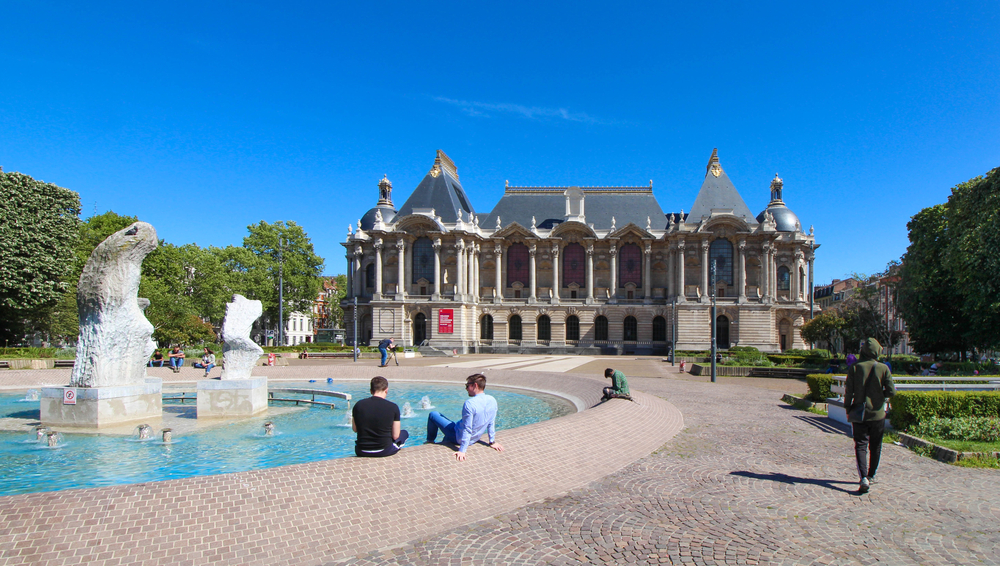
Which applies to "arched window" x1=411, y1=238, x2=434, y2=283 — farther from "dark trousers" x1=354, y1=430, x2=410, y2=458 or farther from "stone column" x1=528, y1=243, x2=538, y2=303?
"dark trousers" x1=354, y1=430, x2=410, y2=458

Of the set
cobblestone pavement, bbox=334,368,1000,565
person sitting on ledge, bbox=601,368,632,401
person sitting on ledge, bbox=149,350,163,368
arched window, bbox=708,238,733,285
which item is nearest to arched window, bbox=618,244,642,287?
arched window, bbox=708,238,733,285

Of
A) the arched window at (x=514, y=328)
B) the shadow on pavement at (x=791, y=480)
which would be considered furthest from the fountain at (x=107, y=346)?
the arched window at (x=514, y=328)

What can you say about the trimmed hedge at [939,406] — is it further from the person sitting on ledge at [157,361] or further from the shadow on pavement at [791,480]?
the person sitting on ledge at [157,361]

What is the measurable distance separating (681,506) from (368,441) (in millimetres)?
4854

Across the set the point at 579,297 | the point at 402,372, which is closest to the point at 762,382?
the point at 402,372

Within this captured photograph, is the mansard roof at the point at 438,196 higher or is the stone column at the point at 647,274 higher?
the mansard roof at the point at 438,196

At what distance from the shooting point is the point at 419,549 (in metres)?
6.79

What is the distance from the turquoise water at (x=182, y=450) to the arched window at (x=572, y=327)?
47679 mm

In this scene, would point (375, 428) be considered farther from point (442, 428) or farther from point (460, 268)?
point (460, 268)

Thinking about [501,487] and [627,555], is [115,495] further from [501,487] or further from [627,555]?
[627,555]

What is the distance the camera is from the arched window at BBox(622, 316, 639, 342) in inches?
2569

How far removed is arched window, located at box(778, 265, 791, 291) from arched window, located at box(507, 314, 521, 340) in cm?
3143

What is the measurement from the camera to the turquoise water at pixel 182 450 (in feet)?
34.9

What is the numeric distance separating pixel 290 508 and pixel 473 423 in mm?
3057
